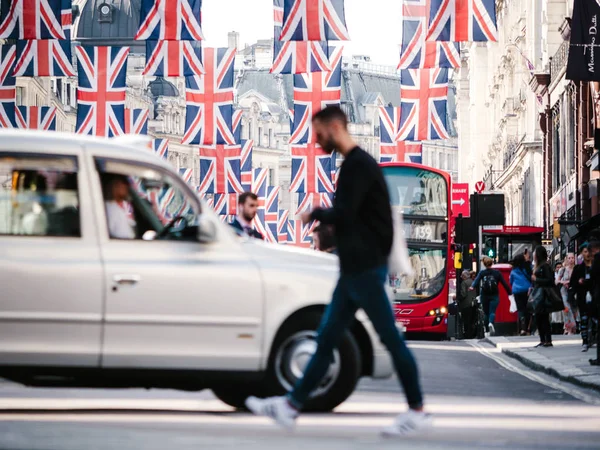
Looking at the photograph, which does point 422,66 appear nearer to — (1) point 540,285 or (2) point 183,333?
(1) point 540,285

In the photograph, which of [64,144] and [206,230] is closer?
[206,230]

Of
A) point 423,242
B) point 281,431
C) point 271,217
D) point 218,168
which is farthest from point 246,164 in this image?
point 281,431

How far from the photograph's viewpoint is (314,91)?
40250 millimetres

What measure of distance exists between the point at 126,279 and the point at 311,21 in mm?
20224

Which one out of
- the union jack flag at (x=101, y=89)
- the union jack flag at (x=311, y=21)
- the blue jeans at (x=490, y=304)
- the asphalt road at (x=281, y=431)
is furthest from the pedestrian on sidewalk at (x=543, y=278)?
the union jack flag at (x=101, y=89)

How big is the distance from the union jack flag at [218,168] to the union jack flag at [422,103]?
17055 mm

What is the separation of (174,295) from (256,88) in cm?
13363

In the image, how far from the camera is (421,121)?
120ft

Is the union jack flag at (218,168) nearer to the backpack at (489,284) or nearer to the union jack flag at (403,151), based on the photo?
the union jack flag at (403,151)

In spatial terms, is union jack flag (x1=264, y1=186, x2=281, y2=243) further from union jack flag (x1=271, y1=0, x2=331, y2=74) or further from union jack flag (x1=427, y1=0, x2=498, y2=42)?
union jack flag (x1=427, y1=0, x2=498, y2=42)

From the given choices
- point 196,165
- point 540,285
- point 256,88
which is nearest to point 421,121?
point 540,285

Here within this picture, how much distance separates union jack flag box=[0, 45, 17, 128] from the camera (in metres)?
35.0

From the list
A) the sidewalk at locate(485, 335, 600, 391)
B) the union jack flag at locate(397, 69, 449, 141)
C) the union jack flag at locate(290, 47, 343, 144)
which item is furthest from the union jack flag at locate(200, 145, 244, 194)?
the sidewalk at locate(485, 335, 600, 391)

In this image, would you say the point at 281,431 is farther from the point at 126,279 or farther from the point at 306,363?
the point at 126,279
